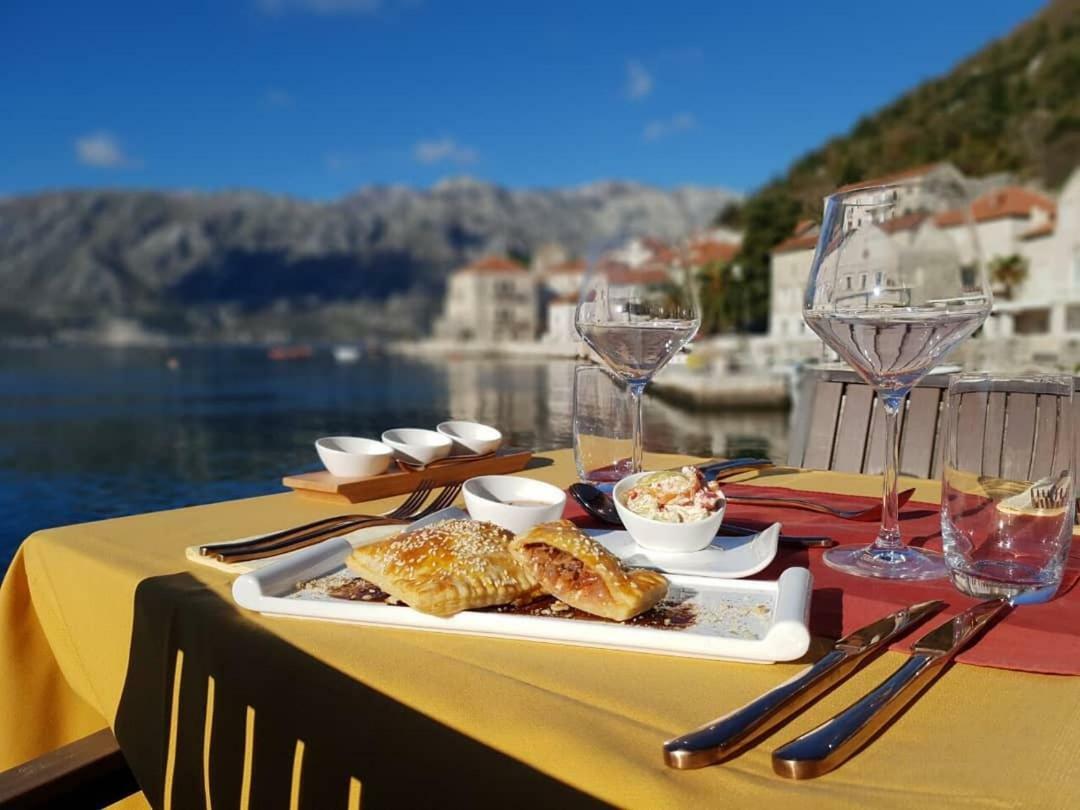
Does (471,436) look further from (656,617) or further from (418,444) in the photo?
(656,617)

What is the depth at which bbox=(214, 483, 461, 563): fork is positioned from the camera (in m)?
1.02

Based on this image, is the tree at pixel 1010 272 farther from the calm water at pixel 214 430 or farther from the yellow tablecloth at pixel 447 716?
the yellow tablecloth at pixel 447 716

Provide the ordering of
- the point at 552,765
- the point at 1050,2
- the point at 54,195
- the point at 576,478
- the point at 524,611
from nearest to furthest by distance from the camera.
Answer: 1. the point at 552,765
2. the point at 524,611
3. the point at 576,478
4. the point at 1050,2
5. the point at 54,195

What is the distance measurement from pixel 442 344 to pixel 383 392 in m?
48.0

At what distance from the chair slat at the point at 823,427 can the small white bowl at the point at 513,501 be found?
1.47m

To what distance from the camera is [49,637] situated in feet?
3.81

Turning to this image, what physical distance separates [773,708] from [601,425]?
989 mm

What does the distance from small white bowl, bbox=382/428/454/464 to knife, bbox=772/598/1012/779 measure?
1.04 m

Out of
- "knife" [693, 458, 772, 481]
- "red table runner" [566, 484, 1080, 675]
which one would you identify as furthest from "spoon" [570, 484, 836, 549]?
"knife" [693, 458, 772, 481]

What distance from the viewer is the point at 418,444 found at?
171 centimetres

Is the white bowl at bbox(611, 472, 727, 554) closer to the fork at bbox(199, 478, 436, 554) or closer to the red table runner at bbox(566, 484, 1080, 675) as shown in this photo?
the red table runner at bbox(566, 484, 1080, 675)

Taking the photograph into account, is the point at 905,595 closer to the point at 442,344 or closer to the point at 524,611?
the point at 524,611

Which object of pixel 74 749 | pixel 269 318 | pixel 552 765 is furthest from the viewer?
pixel 269 318

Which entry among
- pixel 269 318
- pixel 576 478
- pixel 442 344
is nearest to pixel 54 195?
pixel 269 318
